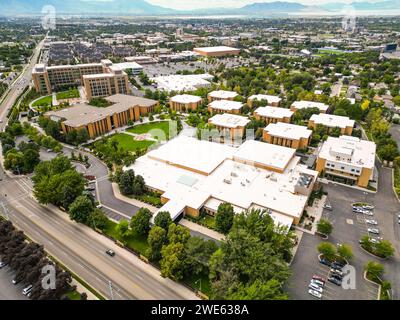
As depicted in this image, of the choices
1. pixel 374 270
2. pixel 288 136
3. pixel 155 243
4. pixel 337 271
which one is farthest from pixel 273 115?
pixel 155 243

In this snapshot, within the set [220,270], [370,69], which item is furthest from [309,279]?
[370,69]

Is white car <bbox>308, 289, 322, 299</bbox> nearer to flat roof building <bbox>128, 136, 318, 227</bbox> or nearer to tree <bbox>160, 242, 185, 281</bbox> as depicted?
flat roof building <bbox>128, 136, 318, 227</bbox>

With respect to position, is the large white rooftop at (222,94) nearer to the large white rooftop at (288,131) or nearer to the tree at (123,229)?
the large white rooftop at (288,131)

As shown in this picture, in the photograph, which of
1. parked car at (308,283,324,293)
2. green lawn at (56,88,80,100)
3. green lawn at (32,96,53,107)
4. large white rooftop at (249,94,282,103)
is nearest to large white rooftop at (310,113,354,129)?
large white rooftop at (249,94,282,103)

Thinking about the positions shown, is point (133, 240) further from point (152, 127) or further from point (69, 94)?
point (69, 94)
